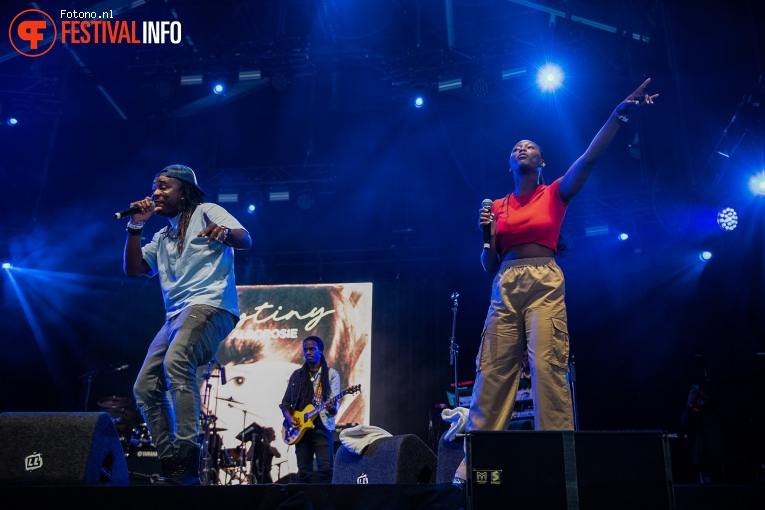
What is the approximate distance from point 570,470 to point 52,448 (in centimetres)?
237

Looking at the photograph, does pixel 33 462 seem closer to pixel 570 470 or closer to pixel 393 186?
pixel 570 470

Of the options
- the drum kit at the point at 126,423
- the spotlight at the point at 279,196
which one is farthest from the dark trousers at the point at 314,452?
the spotlight at the point at 279,196

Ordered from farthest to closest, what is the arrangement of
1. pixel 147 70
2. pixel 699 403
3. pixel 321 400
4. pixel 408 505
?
pixel 147 70 → pixel 699 403 → pixel 321 400 → pixel 408 505

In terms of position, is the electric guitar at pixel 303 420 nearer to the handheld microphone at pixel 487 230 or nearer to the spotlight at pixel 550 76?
the handheld microphone at pixel 487 230

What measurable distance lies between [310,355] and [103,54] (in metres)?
6.32

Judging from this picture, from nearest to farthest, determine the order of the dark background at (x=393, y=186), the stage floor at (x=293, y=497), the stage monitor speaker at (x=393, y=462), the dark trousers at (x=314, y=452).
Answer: the stage floor at (x=293, y=497) → the stage monitor speaker at (x=393, y=462) → the dark trousers at (x=314, y=452) → the dark background at (x=393, y=186)

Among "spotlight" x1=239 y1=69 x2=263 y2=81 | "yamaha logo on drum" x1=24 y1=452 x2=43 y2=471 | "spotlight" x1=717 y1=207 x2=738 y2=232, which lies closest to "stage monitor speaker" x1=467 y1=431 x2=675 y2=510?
"yamaha logo on drum" x1=24 y1=452 x2=43 y2=471

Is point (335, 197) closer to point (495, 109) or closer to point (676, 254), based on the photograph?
point (495, 109)

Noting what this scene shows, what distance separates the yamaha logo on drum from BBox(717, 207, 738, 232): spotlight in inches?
326

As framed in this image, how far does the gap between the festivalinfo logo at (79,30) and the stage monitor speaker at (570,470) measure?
8855mm

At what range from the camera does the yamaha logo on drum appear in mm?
2904

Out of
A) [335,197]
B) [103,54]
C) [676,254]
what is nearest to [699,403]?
[676,254]

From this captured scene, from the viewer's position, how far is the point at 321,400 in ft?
23.4

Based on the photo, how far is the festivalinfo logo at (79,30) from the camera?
9180mm
